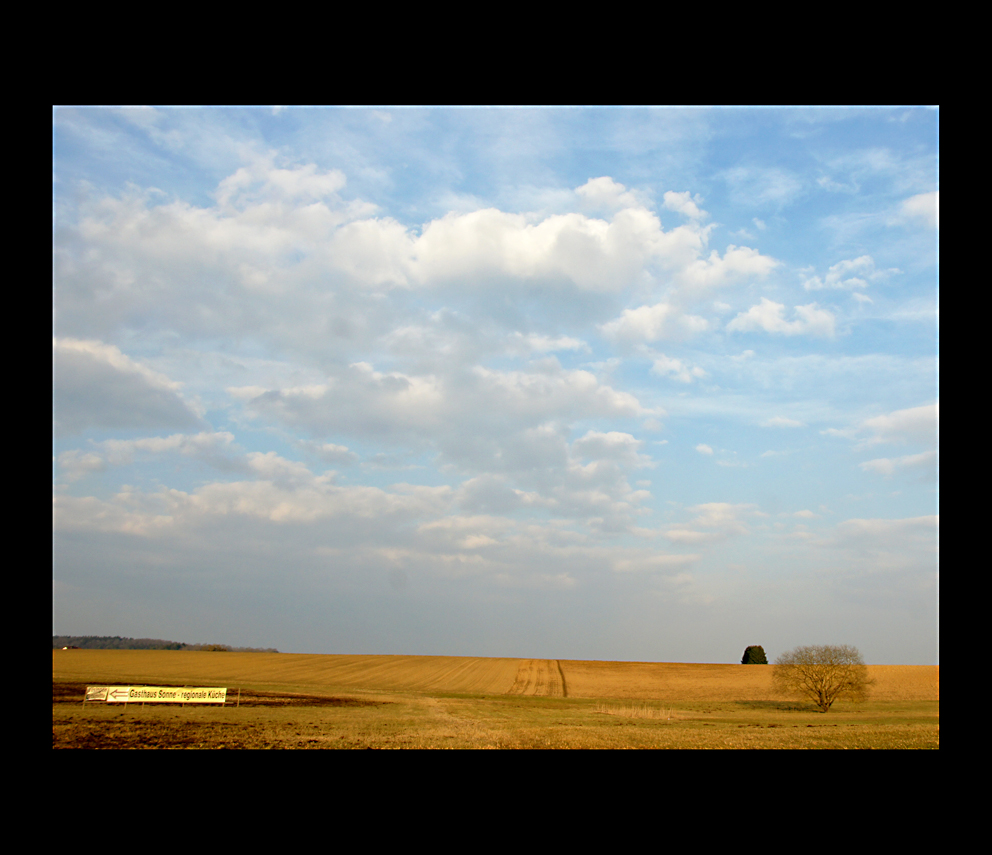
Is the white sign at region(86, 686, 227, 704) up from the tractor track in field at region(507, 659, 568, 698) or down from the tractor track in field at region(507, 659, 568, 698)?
up

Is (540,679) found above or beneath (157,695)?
beneath

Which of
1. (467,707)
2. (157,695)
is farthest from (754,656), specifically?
(157,695)

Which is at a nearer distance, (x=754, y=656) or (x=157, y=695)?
(x=157, y=695)

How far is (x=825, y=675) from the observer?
30984 millimetres

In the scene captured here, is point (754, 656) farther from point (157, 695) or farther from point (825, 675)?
point (157, 695)

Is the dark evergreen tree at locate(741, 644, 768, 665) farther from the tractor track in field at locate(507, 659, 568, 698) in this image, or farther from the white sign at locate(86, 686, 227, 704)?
the white sign at locate(86, 686, 227, 704)

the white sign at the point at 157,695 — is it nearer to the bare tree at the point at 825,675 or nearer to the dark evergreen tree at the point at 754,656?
the bare tree at the point at 825,675

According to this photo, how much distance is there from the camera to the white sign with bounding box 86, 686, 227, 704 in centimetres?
2620

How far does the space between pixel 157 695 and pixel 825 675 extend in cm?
2967

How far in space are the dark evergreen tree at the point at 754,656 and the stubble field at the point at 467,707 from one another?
394cm

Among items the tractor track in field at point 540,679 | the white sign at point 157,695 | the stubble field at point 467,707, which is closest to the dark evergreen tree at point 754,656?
the stubble field at point 467,707

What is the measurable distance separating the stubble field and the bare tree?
2.78 ft

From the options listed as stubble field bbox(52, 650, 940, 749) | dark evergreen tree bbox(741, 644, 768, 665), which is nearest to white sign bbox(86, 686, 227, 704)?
stubble field bbox(52, 650, 940, 749)

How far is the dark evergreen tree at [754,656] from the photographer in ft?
171
